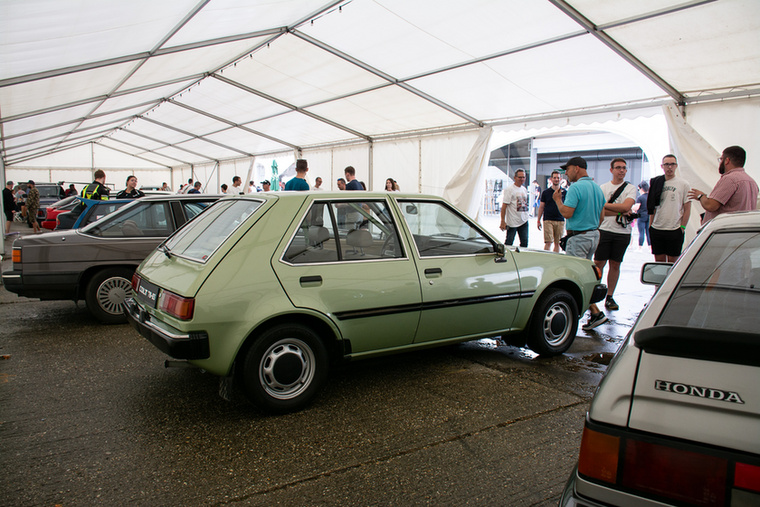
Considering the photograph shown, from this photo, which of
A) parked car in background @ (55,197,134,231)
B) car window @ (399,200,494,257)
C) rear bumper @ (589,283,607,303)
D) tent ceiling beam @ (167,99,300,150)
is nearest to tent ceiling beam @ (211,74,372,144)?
tent ceiling beam @ (167,99,300,150)

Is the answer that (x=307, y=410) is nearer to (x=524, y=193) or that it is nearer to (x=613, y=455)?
(x=613, y=455)

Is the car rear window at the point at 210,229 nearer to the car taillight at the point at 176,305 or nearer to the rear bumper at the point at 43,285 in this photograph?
the car taillight at the point at 176,305

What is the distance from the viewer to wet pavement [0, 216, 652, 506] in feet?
8.00

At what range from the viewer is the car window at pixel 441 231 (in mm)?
3896

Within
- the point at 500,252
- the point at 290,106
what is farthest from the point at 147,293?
the point at 290,106

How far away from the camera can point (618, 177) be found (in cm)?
612

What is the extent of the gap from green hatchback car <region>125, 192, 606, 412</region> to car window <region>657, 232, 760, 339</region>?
2.12 meters

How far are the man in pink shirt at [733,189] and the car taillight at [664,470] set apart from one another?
16.6 feet

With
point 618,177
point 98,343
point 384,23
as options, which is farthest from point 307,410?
point 384,23

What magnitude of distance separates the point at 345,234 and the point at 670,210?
4752 millimetres

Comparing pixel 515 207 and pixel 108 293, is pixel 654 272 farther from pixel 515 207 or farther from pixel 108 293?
pixel 515 207

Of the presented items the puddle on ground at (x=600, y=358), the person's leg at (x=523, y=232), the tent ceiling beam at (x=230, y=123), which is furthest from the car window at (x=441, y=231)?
the tent ceiling beam at (x=230, y=123)

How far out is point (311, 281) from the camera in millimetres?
3303

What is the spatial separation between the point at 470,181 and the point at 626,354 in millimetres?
10614
